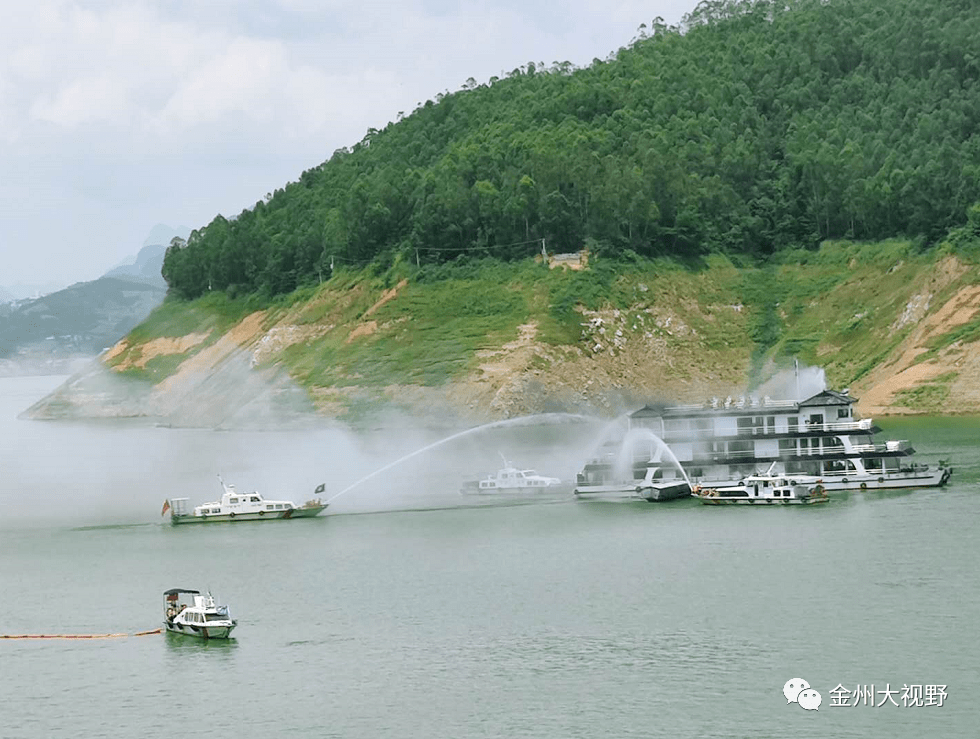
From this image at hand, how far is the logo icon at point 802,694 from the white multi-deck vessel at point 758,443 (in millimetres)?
55817

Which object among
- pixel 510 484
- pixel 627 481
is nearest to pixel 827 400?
pixel 627 481

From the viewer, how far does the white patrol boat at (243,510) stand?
390 feet

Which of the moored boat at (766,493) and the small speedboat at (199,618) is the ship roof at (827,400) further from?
the small speedboat at (199,618)

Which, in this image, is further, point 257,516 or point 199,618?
point 257,516

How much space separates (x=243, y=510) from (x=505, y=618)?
44.1 metres

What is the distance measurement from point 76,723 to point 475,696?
50.6ft

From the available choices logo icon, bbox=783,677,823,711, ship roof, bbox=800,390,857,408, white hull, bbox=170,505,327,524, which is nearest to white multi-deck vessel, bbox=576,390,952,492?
ship roof, bbox=800,390,857,408

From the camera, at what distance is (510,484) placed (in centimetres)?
12506

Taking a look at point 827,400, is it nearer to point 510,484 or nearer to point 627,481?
Answer: point 627,481

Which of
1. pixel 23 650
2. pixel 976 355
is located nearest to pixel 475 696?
pixel 23 650

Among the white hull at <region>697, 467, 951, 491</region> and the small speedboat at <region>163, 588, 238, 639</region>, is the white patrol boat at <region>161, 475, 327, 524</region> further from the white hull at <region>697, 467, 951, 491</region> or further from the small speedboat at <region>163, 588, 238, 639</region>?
the small speedboat at <region>163, 588, 238, 639</region>

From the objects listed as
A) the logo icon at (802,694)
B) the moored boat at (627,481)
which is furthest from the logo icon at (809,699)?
the moored boat at (627,481)

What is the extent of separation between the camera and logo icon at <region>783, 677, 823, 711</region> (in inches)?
2467

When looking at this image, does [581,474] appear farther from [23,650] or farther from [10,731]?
[10,731]
